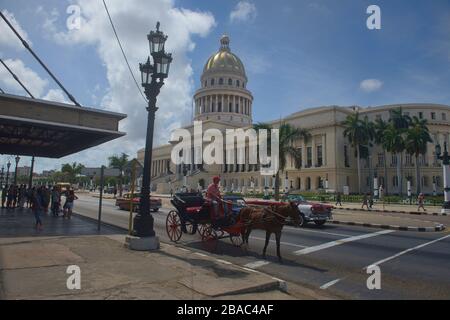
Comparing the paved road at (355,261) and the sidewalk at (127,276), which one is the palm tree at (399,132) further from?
the sidewalk at (127,276)

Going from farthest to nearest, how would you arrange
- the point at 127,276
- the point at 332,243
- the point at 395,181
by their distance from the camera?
the point at 395,181
the point at 332,243
the point at 127,276

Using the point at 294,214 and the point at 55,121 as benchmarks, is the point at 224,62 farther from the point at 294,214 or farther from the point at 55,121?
the point at 294,214

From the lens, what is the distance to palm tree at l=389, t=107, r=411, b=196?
2295 inches

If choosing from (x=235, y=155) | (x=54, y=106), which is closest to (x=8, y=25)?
(x=54, y=106)

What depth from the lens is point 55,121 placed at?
14.0 m

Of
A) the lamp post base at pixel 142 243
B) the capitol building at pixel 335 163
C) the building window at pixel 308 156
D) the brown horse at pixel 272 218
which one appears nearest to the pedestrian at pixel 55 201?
the lamp post base at pixel 142 243

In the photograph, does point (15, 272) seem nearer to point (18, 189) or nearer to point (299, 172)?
point (18, 189)

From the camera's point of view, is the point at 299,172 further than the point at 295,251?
Yes

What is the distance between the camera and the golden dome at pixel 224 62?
10681 centimetres

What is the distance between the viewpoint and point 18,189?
2830 cm

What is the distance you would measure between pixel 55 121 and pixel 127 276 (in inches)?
367

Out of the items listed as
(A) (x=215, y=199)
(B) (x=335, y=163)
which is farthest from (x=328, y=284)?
(B) (x=335, y=163)

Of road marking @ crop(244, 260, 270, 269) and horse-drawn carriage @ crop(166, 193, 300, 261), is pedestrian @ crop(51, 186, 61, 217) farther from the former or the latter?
road marking @ crop(244, 260, 270, 269)
